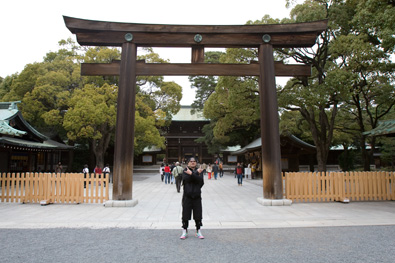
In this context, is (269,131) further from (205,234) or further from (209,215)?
(205,234)

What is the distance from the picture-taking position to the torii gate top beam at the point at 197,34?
8953 mm

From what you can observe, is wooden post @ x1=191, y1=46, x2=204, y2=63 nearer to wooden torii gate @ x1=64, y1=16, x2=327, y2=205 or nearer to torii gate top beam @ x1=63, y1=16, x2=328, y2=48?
wooden torii gate @ x1=64, y1=16, x2=327, y2=205

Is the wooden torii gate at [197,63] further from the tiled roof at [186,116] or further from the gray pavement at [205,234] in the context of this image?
the tiled roof at [186,116]

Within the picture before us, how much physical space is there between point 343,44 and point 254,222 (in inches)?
363

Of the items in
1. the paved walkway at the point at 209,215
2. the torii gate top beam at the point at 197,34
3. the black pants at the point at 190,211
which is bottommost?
the paved walkway at the point at 209,215

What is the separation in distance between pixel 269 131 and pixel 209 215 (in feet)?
12.0

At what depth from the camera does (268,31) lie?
9.27 metres

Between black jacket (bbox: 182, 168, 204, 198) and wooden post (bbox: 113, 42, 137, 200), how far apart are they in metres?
4.11

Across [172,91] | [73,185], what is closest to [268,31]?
[73,185]

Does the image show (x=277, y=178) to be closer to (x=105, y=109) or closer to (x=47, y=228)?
(x=47, y=228)

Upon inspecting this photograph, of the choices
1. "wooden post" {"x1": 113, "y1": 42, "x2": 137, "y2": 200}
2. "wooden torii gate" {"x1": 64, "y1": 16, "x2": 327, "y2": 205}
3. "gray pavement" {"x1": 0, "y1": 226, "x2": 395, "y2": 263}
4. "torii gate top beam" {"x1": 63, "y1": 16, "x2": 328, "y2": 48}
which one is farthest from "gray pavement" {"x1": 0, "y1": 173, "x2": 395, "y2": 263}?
"torii gate top beam" {"x1": 63, "y1": 16, "x2": 328, "y2": 48}

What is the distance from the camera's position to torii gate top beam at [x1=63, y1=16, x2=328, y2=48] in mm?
8953

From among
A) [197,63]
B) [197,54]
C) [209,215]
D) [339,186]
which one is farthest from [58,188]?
[339,186]

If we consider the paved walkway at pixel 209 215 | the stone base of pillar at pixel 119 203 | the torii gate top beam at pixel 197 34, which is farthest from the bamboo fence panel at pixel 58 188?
the torii gate top beam at pixel 197 34
